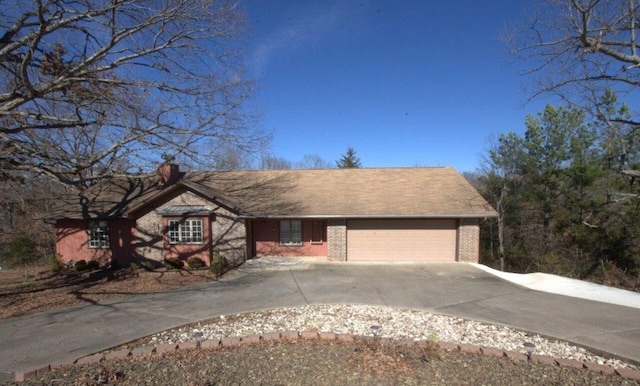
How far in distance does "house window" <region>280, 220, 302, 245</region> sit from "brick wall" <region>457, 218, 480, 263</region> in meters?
7.49

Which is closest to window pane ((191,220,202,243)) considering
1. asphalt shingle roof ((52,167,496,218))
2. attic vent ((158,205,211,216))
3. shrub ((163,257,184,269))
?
attic vent ((158,205,211,216))

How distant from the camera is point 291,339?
6.03m

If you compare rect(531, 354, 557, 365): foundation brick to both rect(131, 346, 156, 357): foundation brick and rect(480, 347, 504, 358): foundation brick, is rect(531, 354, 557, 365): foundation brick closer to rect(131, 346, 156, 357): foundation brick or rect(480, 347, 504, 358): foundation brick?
rect(480, 347, 504, 358): foundation brick

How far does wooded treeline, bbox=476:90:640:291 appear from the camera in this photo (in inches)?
573

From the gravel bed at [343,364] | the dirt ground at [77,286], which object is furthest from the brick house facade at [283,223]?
the gravel bed at [343,364]

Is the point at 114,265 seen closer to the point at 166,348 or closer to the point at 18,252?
the point at 18,252

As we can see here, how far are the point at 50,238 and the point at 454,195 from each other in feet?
84.4

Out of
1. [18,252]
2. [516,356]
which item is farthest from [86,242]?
[516,356]

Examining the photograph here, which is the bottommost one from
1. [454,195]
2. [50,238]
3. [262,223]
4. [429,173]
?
[50,238]

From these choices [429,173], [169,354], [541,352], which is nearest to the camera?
[169,354]

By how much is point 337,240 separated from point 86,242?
12.8 m

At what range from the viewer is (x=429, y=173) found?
60.9 feet

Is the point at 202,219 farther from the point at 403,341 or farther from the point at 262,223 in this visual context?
the point at 403,341

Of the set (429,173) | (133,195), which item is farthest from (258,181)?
(429,173)
